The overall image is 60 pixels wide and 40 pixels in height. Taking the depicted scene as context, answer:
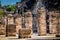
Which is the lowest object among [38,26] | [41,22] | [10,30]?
[10,30]

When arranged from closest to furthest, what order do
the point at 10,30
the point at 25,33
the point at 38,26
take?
the point at 25,33
the point at 10,30
the point at 38,26

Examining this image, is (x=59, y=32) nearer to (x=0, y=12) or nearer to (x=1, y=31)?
(x=1, y=31)

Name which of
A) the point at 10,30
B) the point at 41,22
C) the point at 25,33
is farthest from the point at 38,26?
the point at 25,33

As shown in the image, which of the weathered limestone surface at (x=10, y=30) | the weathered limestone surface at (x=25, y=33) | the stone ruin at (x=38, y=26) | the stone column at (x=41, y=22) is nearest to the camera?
the weathered limestone surface at (x=25, y=33)

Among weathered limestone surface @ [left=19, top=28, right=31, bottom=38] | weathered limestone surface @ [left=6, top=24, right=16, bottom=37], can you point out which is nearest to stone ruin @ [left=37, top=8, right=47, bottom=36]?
weathered limestone surface @ [left=6, top=24, right=16, bottom=37]

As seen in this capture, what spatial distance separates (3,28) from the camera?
17.4m

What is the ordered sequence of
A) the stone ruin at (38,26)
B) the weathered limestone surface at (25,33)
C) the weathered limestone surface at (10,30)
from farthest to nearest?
the weathered limestone surface at (10,30) < the stone ruin at (38,26) < the weathered limestone surface at (25,33)

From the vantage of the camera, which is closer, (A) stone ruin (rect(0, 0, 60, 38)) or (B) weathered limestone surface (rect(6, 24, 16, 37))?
(A) stone ruin (rect(0, 0, 60, 38))

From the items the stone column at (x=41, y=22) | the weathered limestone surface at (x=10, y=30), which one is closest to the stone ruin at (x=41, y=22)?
the stone column at (x=41, y=22)

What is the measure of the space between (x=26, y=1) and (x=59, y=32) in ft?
108

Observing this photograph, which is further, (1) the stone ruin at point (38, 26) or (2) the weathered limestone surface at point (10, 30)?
(2) the weathered limestone surface at point (10, 30)

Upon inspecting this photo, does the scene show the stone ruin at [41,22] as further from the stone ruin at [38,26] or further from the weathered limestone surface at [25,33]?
the weathered limestone surface at [25,33]

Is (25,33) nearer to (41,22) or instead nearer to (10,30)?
(10,30)

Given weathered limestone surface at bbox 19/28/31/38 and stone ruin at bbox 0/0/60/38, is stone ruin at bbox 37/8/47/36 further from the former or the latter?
weathered limestone surface at bbox 19/28/31/38
